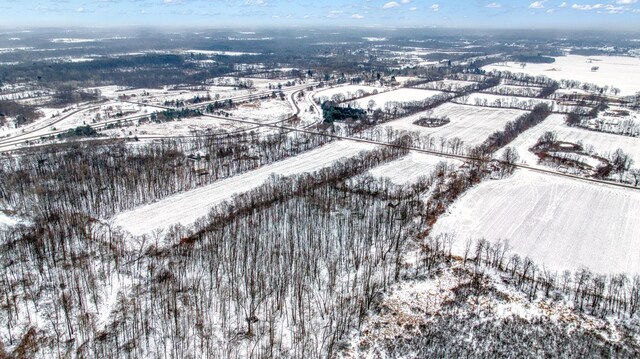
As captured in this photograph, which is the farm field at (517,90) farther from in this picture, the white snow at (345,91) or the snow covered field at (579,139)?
the snow covered field at (579,139)

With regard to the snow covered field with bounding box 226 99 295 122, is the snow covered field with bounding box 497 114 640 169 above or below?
below

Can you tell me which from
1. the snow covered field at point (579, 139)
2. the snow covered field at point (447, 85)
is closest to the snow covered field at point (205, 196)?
the snow covered field at point (579, 139)

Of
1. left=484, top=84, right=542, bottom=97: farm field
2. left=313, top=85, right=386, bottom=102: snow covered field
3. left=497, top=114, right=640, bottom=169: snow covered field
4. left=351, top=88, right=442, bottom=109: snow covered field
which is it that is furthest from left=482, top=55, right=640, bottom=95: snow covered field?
left=313, top=85, right=386, bottom=102: snow covered field

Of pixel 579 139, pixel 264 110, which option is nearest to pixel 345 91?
pixel 264 110

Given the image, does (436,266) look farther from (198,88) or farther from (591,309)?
(198,88)

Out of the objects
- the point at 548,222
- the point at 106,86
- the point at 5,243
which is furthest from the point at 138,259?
the point at 106,86

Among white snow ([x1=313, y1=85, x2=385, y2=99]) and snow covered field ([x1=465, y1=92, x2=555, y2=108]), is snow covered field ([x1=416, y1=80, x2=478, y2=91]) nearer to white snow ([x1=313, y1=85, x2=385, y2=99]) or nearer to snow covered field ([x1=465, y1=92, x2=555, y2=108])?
snow covered field ([x1=465, y1=92, x2=555, y2=108])
